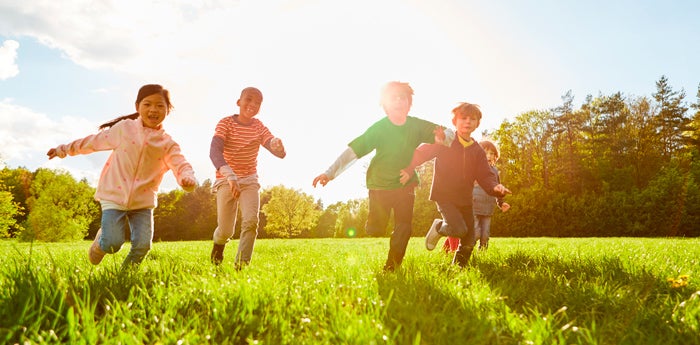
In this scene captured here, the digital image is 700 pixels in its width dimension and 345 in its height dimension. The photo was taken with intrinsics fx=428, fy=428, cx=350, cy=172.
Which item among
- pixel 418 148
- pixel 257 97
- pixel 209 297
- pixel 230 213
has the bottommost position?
pixel 209 297

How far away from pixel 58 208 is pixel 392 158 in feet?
214

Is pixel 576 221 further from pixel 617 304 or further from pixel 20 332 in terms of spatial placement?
pixel 20 332

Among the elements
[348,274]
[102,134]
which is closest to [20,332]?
[348,274]

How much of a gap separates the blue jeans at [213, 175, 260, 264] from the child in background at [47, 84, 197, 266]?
1.06 metres

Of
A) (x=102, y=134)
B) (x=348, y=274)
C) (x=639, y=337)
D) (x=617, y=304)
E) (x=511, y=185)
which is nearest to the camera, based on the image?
(x=639, y=337)

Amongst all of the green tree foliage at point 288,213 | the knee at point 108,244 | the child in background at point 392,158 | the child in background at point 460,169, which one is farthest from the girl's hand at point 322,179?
the green tree foliage at point 288,213

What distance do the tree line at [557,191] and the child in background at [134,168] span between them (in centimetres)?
3372

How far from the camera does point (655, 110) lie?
159 feet

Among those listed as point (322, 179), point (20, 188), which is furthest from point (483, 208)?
point (20, 188)

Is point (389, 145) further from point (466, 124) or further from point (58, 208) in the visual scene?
point (58, 208)

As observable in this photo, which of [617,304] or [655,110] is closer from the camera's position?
[617,304]

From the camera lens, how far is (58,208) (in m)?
57.1

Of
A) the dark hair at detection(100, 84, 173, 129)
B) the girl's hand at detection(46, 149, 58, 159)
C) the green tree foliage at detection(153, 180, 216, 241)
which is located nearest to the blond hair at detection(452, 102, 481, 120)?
the dark hair at detection(100, 84, 173, 129)

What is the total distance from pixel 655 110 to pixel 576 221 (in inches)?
953
